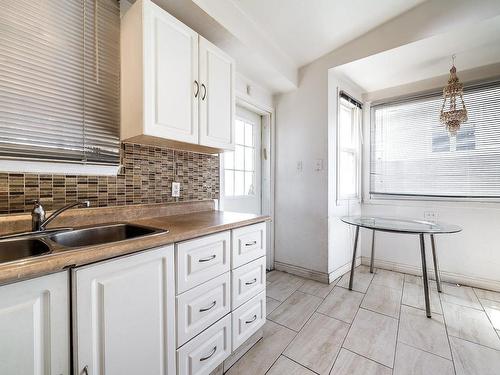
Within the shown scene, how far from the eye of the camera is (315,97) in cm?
253

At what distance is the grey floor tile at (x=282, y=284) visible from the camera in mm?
2265

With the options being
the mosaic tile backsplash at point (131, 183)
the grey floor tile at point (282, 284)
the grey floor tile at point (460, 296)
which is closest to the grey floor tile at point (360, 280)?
the grey floor tile at point (282, 284)

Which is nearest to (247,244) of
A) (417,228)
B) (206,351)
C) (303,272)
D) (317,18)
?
(206,351)

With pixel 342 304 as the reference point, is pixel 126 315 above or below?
above

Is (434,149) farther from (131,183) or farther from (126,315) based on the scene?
(126,315)

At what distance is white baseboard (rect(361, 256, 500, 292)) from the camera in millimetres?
2309

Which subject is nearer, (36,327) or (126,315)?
(36,327)

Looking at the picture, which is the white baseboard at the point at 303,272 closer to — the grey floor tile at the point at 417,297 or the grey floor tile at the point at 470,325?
the grey floor tile at the point at 417,297

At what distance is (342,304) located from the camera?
2.07m

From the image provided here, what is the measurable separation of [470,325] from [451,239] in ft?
3.40

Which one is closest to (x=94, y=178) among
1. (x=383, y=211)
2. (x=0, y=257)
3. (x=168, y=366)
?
(x=0, y=257)

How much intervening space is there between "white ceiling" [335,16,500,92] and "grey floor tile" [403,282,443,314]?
234 centimetres

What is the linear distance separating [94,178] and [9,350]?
884mm

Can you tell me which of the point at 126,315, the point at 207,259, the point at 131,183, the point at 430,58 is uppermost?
the point at 430,58
